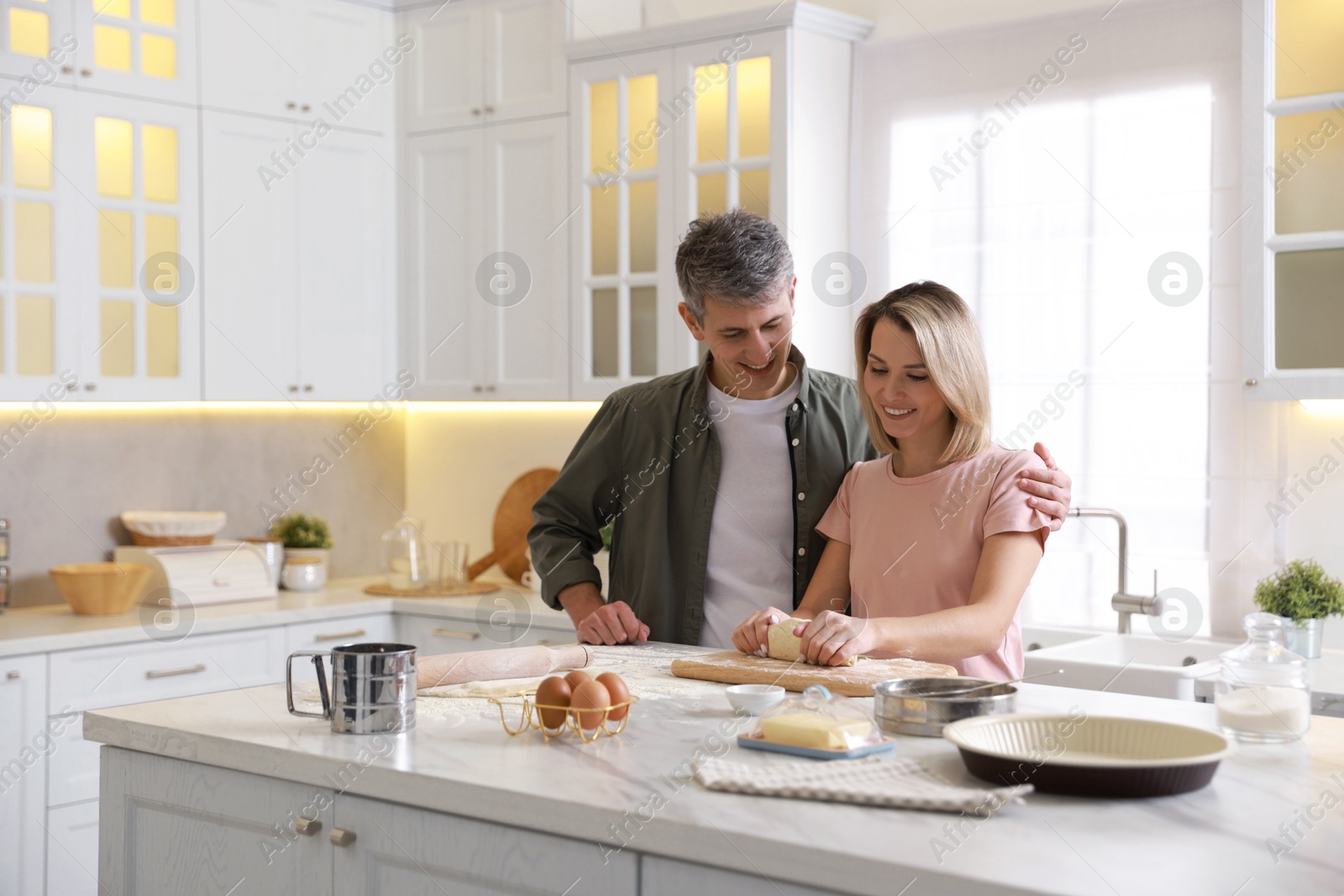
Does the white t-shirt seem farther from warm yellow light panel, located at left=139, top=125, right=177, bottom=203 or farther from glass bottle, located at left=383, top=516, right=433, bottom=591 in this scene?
warm yellow light panel, located at left=139, top=125, right=177, bottom=203

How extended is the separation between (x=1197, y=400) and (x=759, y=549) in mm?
1453

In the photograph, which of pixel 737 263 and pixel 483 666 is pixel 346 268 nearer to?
pixel 737 263

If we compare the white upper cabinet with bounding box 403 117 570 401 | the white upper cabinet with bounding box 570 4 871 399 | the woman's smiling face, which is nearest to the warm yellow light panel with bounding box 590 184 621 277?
the white upper cabinet with bounding box 570 4 871 399

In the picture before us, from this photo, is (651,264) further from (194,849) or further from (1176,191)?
(194,849)

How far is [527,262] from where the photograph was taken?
3.96 m

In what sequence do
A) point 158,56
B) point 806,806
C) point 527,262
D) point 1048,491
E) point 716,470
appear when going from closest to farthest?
point 806,806 → point 1048,491 → point 716,470 → point 158,56 → point 527,262

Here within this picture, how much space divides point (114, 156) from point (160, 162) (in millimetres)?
135

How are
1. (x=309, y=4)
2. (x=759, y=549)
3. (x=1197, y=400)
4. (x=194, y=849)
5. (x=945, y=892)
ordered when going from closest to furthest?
(x=945, y=892), (x=194, y=849), (x=759, y=549), (x=1197, y=400), (x=309, y=4)

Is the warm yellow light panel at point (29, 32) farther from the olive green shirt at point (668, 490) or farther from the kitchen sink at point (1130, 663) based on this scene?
Answer: the kitchen sink at point (1130, 663)

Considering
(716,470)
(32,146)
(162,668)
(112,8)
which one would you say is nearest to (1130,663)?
(716,470)

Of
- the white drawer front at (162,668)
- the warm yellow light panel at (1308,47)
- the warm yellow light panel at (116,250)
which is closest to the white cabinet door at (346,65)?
the warm yellow light panel at (116,250)

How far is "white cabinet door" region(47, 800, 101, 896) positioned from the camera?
3080 millimetres

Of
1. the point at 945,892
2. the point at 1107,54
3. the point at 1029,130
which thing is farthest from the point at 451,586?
the point at 945,892

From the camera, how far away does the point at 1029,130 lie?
3.40 meters
